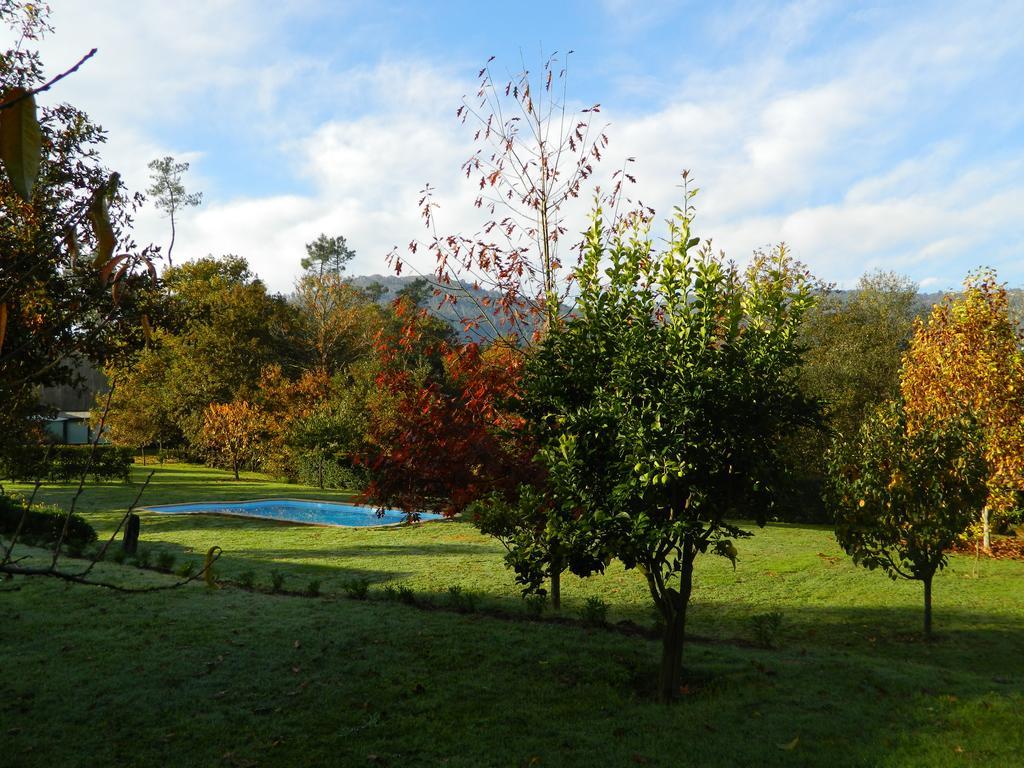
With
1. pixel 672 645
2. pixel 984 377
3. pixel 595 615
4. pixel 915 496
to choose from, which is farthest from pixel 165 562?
pixel 984 377

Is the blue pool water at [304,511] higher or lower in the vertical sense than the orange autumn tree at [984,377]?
lower

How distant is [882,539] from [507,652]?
6.08 metres

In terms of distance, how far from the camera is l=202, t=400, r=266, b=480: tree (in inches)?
1446

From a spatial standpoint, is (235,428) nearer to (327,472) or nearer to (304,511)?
(327,472)

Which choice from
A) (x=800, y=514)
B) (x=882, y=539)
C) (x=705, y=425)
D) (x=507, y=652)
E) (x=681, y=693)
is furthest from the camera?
(x=800, y=514)

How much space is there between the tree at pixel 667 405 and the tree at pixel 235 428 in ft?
106

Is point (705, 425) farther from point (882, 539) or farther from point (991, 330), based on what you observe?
point (991, 330)

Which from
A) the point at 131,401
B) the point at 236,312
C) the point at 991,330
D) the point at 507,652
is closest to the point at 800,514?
the point at 991,330

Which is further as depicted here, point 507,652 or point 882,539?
point 882,539

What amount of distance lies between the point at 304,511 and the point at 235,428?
12181 mm

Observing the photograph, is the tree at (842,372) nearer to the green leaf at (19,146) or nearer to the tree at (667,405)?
the tree at (667,405)

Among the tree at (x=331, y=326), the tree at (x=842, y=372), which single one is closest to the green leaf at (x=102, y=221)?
the tree at (x=842, y=372)

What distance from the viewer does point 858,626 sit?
36.1ft

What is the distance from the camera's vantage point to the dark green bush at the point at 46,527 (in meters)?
13.9
